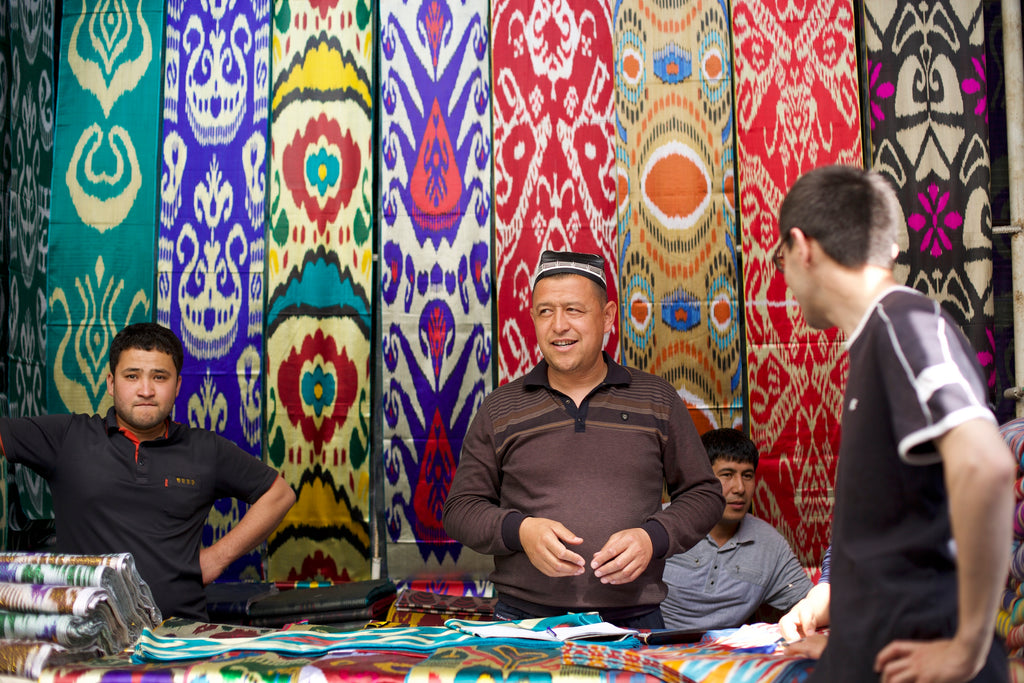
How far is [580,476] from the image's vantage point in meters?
2.37

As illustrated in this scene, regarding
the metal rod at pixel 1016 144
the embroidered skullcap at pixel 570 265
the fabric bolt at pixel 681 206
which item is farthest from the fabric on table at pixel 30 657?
the metal rod at pixel 1016 144

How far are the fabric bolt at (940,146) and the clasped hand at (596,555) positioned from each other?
6.56 feet

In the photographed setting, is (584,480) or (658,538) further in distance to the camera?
(584,480)

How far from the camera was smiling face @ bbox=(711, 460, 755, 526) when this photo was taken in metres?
3.15

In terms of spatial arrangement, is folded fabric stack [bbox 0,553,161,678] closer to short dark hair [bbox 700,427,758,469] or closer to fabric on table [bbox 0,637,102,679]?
fabric on table [bbox 0,637,102,679]

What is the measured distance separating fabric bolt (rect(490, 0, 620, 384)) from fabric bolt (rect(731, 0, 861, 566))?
583 mm

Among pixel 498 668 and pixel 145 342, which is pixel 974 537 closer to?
pixel 498 668

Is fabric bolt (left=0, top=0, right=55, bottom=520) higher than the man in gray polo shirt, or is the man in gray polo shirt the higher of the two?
fabric bolt (left=0, top=0, right=55, bottom=520)

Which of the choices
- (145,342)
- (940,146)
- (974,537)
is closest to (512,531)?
(974,537)

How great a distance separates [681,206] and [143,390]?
2.22 metres

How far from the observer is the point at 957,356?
1.15 m

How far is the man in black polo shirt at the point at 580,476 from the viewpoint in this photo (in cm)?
225

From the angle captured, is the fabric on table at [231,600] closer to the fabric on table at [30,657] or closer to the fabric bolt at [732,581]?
the fabric on table at [30,657]

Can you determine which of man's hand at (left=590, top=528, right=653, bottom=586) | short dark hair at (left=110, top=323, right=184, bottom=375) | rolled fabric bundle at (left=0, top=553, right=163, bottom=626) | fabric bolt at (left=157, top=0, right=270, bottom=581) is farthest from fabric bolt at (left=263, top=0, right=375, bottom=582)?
man's hand at (left=590, top=528, right=653, bottom=586)
